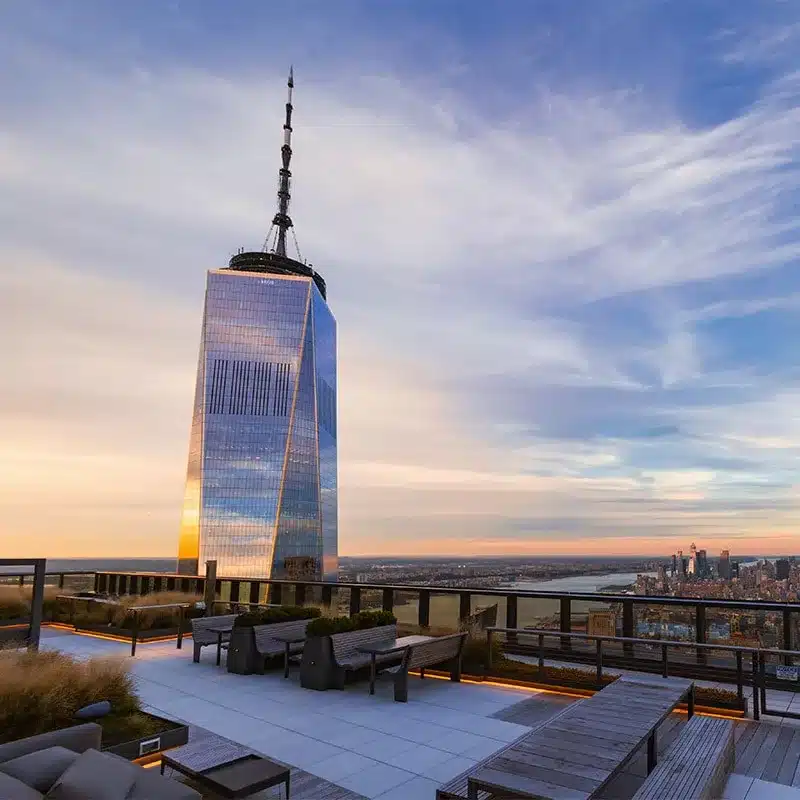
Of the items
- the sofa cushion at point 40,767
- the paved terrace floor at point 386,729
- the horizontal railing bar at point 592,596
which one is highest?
the horizontal railing bar at point 592,596

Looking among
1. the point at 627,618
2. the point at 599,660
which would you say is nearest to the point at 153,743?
the point at 599,660

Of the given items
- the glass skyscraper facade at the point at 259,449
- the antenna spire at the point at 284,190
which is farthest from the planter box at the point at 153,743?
the antenna spire at the point at 284,190

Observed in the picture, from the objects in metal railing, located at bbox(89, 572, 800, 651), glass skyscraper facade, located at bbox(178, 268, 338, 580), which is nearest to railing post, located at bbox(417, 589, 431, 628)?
metal railing, located at bbox(89, 572, 800, 651)

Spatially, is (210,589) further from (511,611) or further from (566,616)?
(566,616)

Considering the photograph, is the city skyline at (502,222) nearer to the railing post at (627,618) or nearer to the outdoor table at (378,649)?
the railing post at (627,618)

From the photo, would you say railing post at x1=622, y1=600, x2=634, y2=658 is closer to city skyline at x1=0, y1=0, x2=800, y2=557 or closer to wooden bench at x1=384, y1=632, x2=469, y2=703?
wooden bench at x1=384, y1=632, x2=469, y2=703

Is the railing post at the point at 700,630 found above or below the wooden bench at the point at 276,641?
above
